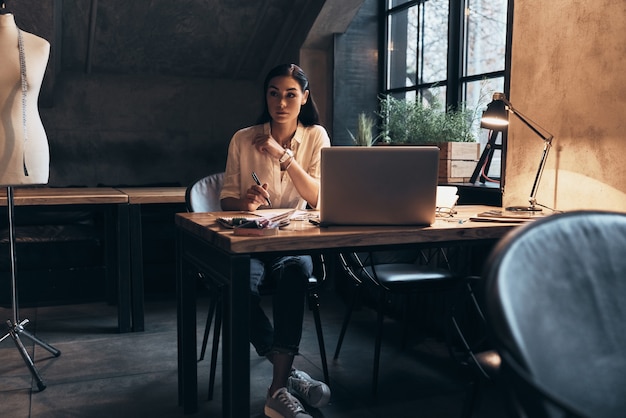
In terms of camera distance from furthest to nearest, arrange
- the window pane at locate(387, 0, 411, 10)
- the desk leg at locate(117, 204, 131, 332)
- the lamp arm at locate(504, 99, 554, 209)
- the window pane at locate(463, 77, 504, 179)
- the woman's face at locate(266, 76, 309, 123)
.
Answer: the window pane at locate(387, 0, 411, 10) → the window pane at locate(463, 77, 504, 179) → the desk leg at locate(117, 204, 131, 332) → the woman's face at locate(266, 76, 309, 123) → the lamp arm at locate(504, 99, 554, 209)

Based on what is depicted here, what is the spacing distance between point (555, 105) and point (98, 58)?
4.60 m

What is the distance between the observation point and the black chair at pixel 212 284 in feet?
8.32

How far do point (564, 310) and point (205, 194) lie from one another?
2.05 m

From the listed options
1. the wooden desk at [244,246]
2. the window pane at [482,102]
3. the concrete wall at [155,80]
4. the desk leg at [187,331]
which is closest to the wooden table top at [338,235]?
the wooden desk at [244,246]

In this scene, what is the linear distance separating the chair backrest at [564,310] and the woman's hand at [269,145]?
1633mm

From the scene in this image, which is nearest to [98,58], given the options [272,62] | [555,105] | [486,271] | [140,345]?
[272,62]

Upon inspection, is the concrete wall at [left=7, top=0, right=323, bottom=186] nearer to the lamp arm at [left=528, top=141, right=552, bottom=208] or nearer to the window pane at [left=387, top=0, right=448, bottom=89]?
the window pane at [left=387, top=0, right=448, bottom=89]

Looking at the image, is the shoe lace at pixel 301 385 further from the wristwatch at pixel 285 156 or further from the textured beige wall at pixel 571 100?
the textured beige wall at pixel 571 100

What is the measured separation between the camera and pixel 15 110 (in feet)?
9.17

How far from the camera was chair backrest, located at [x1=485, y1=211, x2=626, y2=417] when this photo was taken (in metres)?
0.95

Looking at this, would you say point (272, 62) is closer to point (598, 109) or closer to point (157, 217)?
point (157, 217)

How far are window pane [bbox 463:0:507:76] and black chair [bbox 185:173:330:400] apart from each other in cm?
183

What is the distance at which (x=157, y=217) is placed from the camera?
14.2ft

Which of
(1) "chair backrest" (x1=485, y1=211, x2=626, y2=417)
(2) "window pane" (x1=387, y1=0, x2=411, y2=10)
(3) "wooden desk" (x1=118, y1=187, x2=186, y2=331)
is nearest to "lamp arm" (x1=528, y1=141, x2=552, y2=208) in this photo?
(1) "chair backrest" (x1=485, y1=211, x2=626, y2=417)
